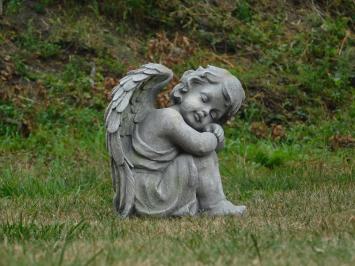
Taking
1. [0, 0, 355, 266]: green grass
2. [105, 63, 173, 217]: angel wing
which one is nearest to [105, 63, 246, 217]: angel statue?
[105, 63, 173, 217]: angel wing

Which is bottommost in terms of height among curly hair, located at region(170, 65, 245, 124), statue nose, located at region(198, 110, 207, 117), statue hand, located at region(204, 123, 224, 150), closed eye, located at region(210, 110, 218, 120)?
statue hand, located at region(204, 123, 224, 150)

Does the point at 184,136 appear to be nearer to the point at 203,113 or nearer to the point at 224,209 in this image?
the point at 203,113

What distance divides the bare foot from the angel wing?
0.59 m

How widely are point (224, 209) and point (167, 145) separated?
0.60 m

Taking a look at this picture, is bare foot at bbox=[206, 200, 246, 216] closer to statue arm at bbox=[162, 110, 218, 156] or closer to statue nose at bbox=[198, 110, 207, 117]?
statue arm at bbox=[162, 110, 218, 156]

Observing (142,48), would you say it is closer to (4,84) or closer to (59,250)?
(4,84)

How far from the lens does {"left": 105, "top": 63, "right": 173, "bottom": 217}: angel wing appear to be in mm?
6926

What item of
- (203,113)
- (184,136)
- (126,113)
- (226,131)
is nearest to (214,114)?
(203,113)

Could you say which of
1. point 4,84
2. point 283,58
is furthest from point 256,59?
point 4,84

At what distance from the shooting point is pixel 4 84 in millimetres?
12516

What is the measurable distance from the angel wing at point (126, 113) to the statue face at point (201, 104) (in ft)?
0.72

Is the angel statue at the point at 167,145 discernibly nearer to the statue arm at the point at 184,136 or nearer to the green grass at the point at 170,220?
the statue arm at the point at 184,136

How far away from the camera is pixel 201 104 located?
7230 mm

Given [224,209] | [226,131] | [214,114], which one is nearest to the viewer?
[224,209]
